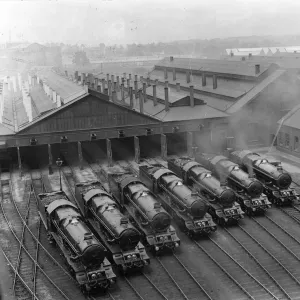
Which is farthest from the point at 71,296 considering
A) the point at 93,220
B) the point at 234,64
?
the point at 234,64

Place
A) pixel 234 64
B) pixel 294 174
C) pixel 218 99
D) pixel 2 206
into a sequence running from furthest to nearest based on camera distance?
pixel 234 64, pixel 218 99, pixel 294 174, pixel 2 206

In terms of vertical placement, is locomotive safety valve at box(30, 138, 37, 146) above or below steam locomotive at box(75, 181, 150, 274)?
above

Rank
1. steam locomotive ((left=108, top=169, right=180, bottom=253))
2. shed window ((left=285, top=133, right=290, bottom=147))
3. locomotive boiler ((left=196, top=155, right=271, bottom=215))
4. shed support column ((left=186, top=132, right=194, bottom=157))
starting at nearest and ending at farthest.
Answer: steam locomotive ((left=108, top=169, right=180, bottom=253)), locomotive boiler ((left=196, top=155, right=271, bottom=215)), shed support column ((left=186, top=132, right=194, bottom=157)), shed window ((left=285, top=133, right=290, bottom=147))

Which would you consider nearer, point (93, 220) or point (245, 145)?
point (93, 220)

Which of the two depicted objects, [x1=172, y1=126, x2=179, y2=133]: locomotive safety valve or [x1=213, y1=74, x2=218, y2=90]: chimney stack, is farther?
[x1=213, y1=74, x2=218, y2=90]: chimney stack

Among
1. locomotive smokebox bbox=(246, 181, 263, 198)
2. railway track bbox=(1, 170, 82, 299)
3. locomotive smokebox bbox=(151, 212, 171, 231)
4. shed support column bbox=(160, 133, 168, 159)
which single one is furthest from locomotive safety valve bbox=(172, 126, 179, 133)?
locomotive smokebox bbox=(151, 212, 171, 231)

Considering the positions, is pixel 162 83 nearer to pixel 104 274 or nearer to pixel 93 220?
pixel 93 220

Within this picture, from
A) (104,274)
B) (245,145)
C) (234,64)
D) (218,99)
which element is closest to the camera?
(104,274)

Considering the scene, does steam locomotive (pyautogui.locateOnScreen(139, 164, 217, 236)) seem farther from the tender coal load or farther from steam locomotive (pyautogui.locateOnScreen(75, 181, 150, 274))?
steam locomotive (pyautogui.locateOnScreen(75, 181, 150, 274))
